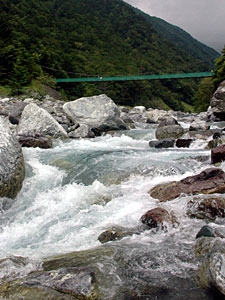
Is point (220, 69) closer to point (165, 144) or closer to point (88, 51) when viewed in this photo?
point (165, 144)

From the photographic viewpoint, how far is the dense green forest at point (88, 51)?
33.3m

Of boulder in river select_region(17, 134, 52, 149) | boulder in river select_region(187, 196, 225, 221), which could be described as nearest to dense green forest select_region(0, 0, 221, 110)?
boulder in river select_region(17, 134, 52, 149)

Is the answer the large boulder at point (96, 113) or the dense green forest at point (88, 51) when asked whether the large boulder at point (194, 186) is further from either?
the dense green forest at point (88, 51)

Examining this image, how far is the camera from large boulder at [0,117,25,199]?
5887mm

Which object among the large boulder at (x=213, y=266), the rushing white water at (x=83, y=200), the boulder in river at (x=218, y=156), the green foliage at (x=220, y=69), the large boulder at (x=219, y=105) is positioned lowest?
the rushing white water at (x=83, y=200)

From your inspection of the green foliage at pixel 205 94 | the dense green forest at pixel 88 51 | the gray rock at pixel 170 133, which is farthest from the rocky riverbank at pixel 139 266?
the green foliage at pixel 205 94

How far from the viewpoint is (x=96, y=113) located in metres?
15.8

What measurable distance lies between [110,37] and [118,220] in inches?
3610

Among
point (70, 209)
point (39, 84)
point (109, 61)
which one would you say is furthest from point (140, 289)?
point (109, 61)

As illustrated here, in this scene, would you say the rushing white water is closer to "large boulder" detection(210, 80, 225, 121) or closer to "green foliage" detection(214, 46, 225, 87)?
"large boulder" detection(210, 80, 225, 121)

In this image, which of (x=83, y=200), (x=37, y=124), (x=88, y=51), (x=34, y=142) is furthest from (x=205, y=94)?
(x=88, y=51)

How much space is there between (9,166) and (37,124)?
275 inches

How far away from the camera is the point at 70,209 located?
5797mm

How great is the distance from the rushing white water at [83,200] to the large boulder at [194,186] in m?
0.26
